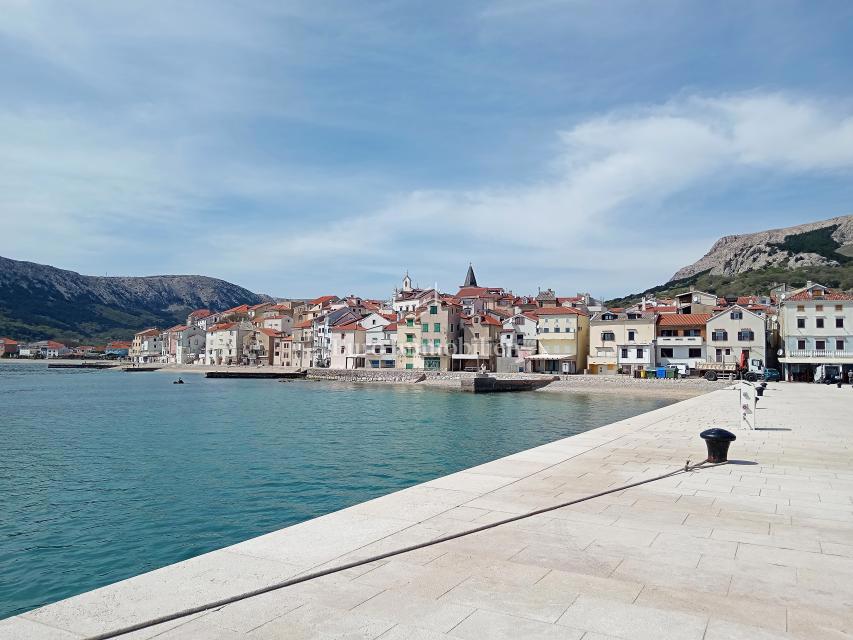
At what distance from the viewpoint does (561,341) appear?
237 feet

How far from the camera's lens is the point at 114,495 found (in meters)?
16.3

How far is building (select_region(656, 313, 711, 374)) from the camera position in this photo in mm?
63938

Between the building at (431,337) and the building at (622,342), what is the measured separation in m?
18.3

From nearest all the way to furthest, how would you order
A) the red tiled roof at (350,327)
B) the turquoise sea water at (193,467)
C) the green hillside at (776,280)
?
1. the turquoise sea water at (193,467)
2. the red tiled roof at (350,327)
3. the green hillside at (776,280)


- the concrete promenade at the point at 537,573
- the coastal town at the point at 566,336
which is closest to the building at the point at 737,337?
the coastal town at the point at 566,336

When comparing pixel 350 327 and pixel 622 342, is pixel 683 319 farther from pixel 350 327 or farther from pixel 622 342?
pixel 350 327

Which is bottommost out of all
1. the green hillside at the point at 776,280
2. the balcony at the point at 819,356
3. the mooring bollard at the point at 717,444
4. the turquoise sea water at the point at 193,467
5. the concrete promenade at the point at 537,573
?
the turquoise sea water at the point at 193,467

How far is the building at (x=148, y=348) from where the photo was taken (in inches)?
6073

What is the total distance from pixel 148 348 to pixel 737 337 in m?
139

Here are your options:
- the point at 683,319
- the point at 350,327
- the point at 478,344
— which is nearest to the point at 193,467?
the point at 683,319

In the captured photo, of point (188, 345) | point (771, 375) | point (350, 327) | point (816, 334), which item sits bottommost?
point (771, 375)

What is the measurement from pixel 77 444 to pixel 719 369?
55409mm

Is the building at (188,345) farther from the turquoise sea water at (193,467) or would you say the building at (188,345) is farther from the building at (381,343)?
the turquoise sea water at (193,467)

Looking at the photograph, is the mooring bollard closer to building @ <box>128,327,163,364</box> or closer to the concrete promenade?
the concrete promenade
